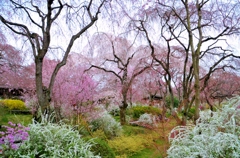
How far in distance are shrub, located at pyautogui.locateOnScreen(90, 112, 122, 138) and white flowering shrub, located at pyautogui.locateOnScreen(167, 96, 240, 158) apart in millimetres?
5272

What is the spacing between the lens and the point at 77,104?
8281 millimetres

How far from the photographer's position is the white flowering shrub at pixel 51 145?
241cm

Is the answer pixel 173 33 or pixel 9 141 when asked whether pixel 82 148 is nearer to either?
pixel 9 141

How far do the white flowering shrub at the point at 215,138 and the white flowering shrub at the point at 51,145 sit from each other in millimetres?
1076

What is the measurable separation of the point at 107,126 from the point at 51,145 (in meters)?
5.69

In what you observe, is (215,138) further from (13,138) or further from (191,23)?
(191,23)

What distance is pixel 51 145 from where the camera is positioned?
2.53m

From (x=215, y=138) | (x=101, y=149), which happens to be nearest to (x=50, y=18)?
(x=101, y=149)

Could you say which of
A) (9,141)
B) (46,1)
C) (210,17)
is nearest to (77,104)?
(46,1)

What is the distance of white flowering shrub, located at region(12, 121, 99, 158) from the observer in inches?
95.0

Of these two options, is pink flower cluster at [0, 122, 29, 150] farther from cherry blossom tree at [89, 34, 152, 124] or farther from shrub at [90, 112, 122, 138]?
cherry blossom tree at [89, 34, 152, 124]

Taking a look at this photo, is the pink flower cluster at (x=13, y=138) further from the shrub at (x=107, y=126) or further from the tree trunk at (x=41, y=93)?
the shrub at (x=107, y=126)

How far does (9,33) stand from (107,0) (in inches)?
122

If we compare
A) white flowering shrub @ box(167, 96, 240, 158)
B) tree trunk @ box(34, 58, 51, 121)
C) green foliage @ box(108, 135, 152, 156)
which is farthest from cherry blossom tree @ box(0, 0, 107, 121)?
white flowering shrub @ box(167, 96, 240, 158)
